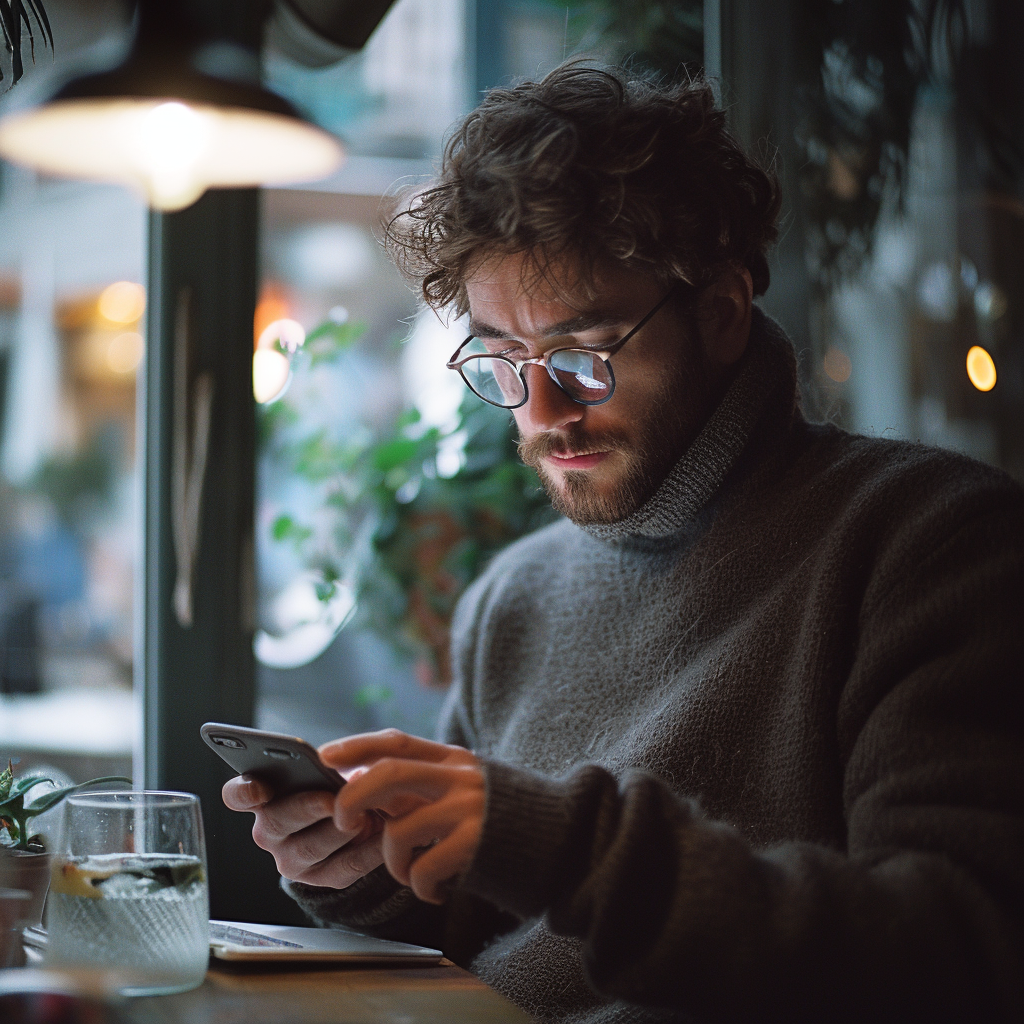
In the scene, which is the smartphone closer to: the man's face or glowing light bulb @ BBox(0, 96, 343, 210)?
the man's face

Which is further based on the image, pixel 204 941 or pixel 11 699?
pixel 11 699

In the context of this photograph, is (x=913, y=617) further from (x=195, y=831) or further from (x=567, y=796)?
(x=195, y=831)

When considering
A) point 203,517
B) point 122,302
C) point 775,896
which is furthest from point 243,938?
point 122,302

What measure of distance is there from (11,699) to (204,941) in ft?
3.80

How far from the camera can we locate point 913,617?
0.96 meters

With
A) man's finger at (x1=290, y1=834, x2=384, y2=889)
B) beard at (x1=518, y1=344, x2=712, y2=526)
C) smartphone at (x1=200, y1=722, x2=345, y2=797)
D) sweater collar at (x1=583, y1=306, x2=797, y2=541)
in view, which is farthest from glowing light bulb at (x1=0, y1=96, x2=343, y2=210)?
man's finger at (x1=290, y1=834, x2=384, y2=889)

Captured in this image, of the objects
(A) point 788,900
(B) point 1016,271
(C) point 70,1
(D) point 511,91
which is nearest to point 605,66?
(D) point 511,91

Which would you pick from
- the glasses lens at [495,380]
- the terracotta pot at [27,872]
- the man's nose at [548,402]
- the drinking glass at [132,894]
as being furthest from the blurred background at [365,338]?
the drinking glass at [132,894]

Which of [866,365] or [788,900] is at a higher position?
[866,365]

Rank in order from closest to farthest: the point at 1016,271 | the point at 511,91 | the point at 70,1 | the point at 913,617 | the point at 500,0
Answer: the point at 913,617 < the point at 511,91 < the point at 70,1 < the point at 500,0 < the point at 1016,271

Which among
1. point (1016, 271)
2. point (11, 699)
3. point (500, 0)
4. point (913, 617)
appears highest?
point (500, 0)

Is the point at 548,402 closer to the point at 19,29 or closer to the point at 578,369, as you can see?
the point at 578,369

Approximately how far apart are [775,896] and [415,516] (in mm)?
1302

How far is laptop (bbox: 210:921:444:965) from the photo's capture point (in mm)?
966
